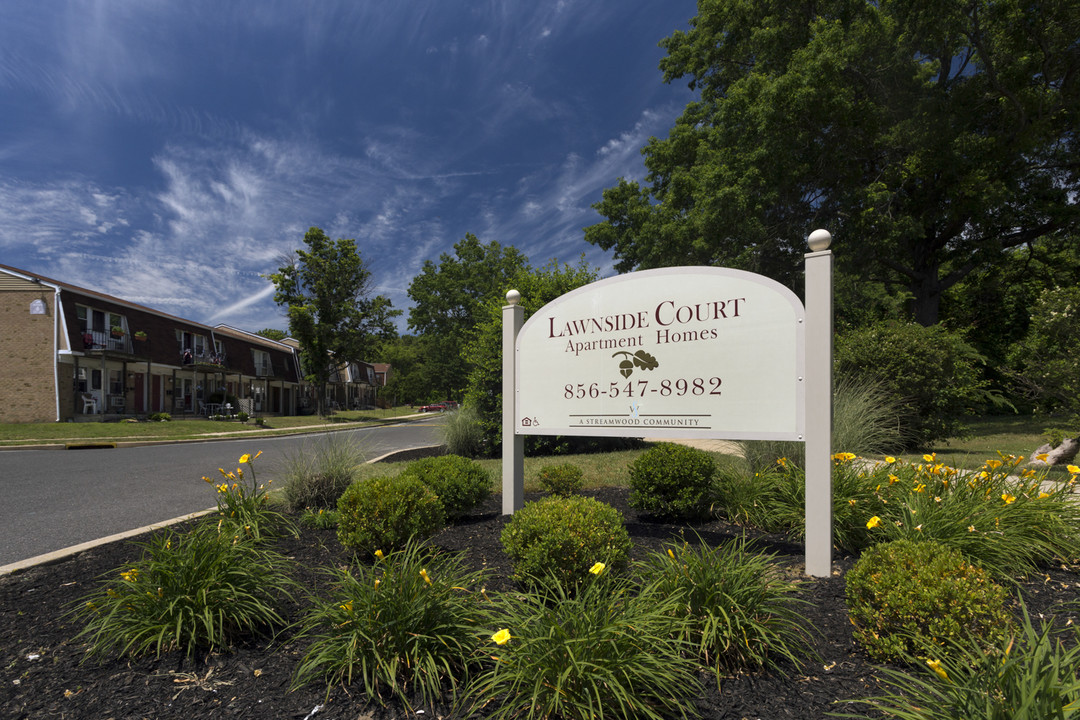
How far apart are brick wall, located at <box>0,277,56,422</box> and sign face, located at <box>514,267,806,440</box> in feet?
92.3

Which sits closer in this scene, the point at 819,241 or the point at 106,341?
the point at 819,241

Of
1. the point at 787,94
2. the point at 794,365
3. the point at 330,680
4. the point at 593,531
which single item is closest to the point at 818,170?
the point at 787,94

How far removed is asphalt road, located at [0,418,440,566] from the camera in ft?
18.5

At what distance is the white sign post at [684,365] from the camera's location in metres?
3.87

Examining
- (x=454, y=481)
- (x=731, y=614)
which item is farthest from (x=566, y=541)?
(x=454, y=481)

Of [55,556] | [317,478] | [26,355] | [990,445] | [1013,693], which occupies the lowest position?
[990,445]

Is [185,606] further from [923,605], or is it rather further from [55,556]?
[923,605]

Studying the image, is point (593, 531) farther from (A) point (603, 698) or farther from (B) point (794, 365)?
(B) point (794, 365)

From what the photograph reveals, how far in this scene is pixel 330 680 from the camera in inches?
95.0

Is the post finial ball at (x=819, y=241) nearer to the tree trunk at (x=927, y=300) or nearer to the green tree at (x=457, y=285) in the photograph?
the tree trunk at (x=927, y=300)

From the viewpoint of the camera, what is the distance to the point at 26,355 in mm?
23688

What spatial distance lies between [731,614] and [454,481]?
3269 millimetres

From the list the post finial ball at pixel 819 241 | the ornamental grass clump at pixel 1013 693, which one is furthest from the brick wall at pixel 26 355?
the ornamental grass clump at pixel 1013 693

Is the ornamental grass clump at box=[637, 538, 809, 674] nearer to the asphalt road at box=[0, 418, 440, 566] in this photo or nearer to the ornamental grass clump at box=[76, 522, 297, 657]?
the ornamental grass clump at box=[76, 522, 297, 657]
